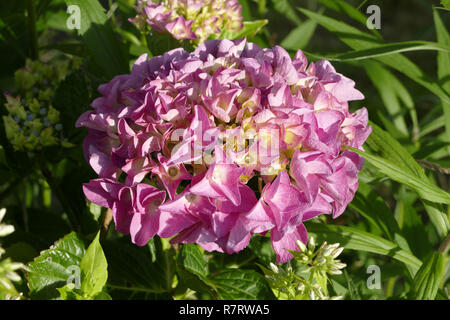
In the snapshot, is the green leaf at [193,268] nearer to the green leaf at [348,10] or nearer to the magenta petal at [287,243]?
the magenta petal at [287,243]

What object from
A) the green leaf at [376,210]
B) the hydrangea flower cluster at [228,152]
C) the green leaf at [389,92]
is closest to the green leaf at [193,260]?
the hydrangea flower cluster at [228,152]

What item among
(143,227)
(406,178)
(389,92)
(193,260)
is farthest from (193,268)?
(389,92)

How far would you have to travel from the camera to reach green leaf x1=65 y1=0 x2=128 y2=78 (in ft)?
2.82

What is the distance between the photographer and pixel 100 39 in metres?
0.87

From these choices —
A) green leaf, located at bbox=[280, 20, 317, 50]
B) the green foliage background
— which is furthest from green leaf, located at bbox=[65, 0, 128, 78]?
green leaf, located at bbox=[280, 20, 317, 50]

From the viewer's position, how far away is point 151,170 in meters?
0.59

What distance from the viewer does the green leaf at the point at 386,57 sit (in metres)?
0.88

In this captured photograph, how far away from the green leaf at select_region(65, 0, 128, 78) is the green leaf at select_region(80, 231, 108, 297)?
393mm

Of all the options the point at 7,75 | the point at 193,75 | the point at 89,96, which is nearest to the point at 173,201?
the point at 193,75

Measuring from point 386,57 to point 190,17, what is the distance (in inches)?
14.1

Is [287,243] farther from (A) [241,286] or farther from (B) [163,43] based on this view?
(B) [163,43]

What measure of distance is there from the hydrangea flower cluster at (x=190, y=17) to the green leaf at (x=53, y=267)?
371 mm

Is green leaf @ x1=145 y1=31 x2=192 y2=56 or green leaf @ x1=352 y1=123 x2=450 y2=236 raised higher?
green leaf @ x1=145 y1=31 x2=192 y2=56

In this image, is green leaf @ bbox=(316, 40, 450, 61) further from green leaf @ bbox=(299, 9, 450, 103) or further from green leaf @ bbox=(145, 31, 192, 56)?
green leaf @ bbox=(145, 31, 192, 56)
